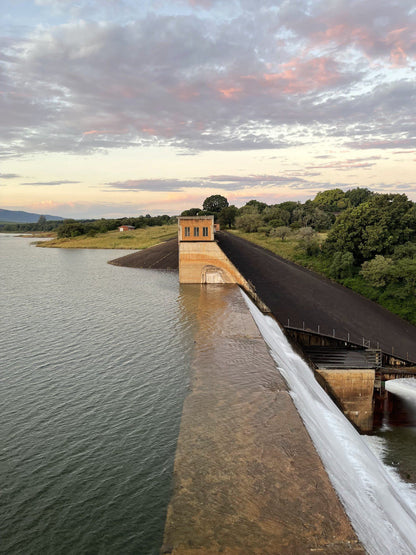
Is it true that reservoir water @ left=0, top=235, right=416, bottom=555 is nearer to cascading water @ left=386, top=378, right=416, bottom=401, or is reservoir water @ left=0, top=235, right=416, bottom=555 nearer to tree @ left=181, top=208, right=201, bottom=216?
cascading water @ left=386, top=378, right=416, bottom=401

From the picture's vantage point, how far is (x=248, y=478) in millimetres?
11898

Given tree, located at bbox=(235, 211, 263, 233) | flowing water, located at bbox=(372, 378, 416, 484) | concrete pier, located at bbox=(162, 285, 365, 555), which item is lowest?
flowing water, located at bbox=(372, 378, 416, 484)

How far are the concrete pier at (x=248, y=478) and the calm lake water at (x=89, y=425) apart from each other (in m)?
0.74

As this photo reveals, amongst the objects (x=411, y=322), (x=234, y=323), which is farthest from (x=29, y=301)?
(x=411, y=322)

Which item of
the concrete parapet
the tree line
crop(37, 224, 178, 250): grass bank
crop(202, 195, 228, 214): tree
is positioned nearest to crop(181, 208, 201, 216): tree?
crop(202, 195, 228, 214): tree

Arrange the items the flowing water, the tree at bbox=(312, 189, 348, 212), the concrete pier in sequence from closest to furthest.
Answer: the concrete pier
the flowing water
the tree at bbox=(312, 189, 348, 212)

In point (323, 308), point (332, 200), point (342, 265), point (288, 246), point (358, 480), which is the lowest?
point (358, 480)

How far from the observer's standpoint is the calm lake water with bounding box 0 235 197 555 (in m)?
10.7

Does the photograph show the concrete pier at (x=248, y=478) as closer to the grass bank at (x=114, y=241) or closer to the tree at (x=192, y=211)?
the grass bank at (x=114, y=241)

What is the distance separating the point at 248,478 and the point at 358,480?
Answer: 4.28 meters

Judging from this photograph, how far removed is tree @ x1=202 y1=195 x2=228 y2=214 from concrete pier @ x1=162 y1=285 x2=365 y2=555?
5755 inches

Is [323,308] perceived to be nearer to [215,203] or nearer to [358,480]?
[358,480]

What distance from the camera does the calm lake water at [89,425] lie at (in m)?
10.7

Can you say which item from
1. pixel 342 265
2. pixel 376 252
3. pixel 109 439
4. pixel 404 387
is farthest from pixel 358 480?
pixel 376 252
